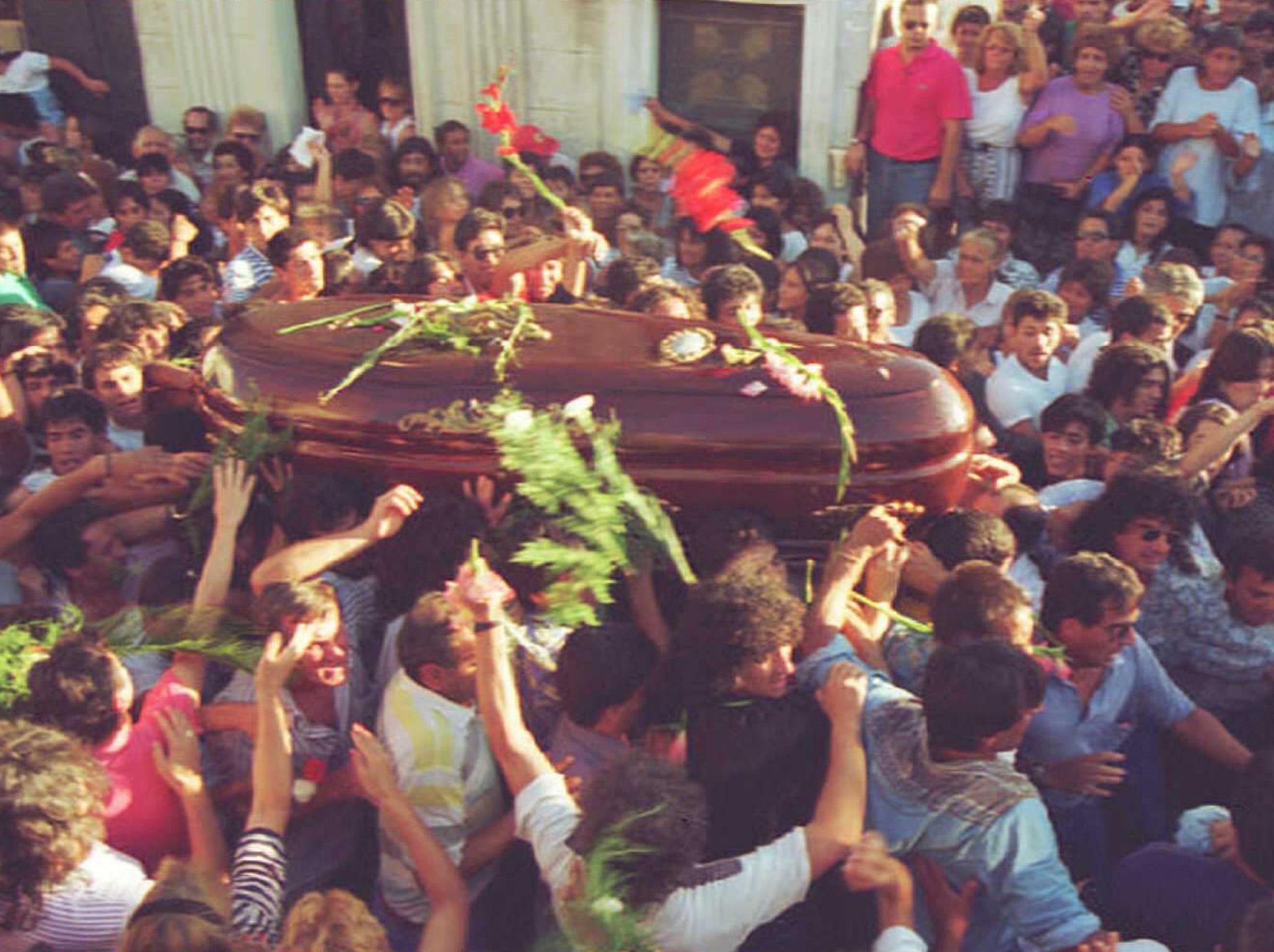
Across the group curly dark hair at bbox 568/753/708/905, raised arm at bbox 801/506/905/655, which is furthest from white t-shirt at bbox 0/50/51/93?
curly dark hair at bbox 568/753/708/905

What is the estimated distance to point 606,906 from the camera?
2.02 metres

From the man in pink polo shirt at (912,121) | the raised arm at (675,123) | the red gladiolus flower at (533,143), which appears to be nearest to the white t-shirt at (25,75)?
the red gladiolus flower at (533,143)

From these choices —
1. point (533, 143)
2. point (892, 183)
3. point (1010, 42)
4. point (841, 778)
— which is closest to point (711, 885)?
point (841, 778)

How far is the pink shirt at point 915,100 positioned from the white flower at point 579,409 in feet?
14.3

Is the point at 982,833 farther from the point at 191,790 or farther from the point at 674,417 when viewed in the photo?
the point at 191,790

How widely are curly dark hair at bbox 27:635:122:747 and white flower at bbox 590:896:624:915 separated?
1090 millimetres

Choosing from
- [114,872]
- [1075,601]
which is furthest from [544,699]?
[1075,601]

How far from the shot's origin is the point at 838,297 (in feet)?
14.8

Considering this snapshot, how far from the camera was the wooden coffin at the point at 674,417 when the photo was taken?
3092mm

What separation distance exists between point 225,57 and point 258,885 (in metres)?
7.21

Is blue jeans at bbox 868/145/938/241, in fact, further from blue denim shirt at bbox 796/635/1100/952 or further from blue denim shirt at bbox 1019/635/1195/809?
blue denim shirt at bbox 796/635/1100/952

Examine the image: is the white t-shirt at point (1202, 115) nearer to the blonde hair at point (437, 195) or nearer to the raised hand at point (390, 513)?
→ the blonde hair at point (437, 195)

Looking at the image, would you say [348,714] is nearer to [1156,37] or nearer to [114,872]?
[114,872]

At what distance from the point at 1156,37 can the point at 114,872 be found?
6.55 metres
